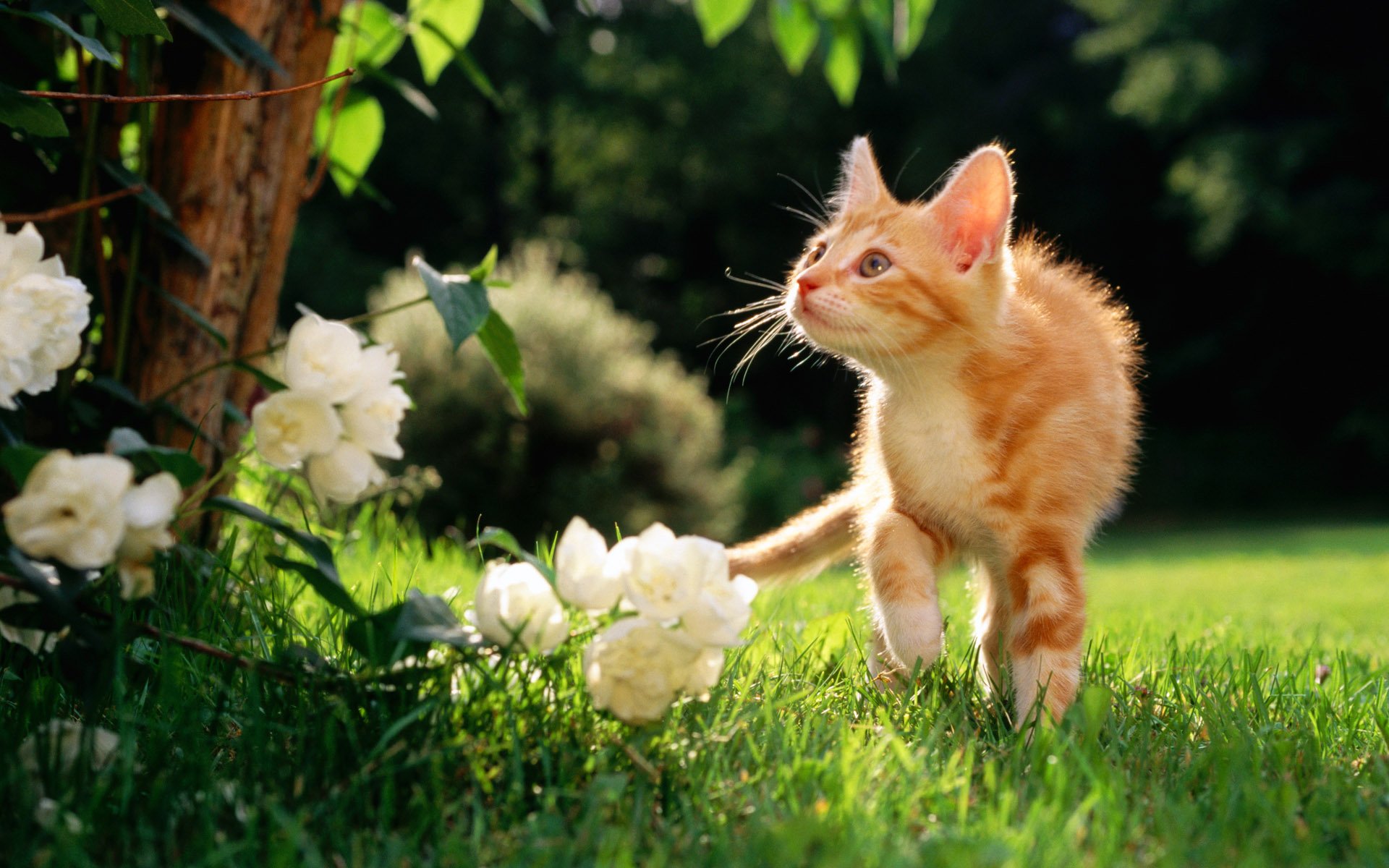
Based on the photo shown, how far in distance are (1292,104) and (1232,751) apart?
1680 centimetres

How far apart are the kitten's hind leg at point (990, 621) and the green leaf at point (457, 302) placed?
1.11 metres

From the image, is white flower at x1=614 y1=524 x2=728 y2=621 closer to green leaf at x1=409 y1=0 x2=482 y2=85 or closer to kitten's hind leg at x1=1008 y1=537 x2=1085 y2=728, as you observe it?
kitten's hind leg at x1=1008 y1=537 x2=1085 y2=728

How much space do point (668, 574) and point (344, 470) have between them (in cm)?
44

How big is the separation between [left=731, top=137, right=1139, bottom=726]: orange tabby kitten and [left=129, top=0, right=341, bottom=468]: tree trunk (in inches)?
43.8

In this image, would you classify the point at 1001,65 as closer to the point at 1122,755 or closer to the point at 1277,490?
the point at 1277,490

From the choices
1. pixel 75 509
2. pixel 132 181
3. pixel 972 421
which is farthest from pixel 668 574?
pixel 132 181

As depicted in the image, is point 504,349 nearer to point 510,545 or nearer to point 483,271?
point 483,271

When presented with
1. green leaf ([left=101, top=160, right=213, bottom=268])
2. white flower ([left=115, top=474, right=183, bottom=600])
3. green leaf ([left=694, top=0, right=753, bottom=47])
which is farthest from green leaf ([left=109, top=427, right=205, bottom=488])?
green leaf ([left=694, top=0, right=753, bottom=47])

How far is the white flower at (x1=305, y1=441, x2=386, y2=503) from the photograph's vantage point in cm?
143

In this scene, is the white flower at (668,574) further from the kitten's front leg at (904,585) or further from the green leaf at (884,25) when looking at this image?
the green leaf at (884,25)

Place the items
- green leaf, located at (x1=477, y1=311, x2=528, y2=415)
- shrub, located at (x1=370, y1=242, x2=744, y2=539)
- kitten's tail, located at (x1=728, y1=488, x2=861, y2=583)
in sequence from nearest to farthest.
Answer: green leaf, located at (x1=477, y1=311, x2=528, y2=415) → kitten's tail, located at (x1=728, y1=488, x2=861, y2=583) → shrub, located at (x1=370, y1=242, x2=744, y2=539)

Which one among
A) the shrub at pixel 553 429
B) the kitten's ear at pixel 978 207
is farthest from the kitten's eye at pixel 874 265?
the shrub at pixel 553 429

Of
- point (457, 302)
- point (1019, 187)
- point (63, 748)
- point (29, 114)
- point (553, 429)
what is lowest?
point (553, 429)

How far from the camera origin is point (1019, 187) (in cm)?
1686
